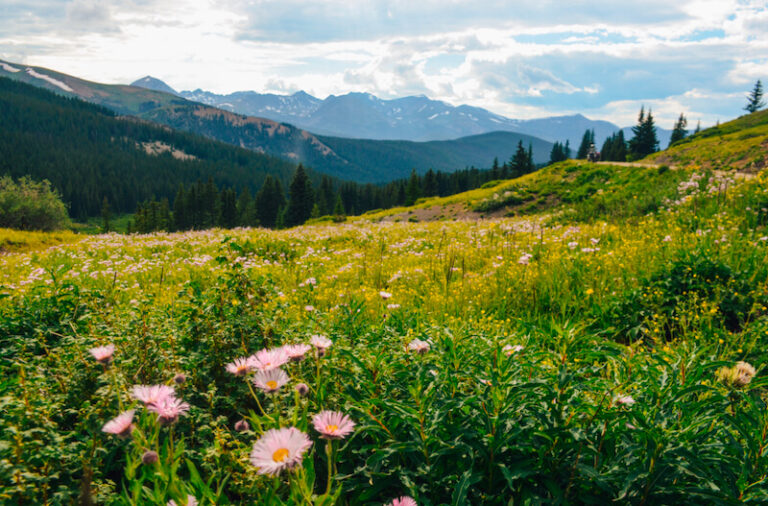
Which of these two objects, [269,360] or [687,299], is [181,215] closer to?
[687,299]

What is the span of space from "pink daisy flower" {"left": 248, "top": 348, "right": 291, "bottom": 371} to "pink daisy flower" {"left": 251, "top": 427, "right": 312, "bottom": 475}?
375 mm

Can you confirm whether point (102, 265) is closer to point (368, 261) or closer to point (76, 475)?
point (368, 261)

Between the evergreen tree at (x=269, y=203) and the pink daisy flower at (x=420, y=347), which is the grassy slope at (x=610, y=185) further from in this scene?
the evergreen tree at (x=269, y=203)

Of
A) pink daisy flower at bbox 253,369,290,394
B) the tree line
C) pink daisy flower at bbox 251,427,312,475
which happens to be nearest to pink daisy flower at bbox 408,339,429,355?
pink daisy flower at bbox 253,369,290,394

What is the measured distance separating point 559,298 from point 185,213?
10608 cm

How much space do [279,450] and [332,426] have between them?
0.87 feet

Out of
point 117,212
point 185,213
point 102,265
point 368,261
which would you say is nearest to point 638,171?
point 368,261

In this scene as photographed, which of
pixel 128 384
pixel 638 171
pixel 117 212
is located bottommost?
pixel 117 212

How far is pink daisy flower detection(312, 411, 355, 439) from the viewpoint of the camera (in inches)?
55.2

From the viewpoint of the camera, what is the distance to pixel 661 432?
5.47 feet

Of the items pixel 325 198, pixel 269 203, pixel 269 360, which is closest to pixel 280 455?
pixel 269 360

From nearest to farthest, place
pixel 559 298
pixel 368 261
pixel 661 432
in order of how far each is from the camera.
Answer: pixel 661 432 < pixel 559 298 < pixel 368 261

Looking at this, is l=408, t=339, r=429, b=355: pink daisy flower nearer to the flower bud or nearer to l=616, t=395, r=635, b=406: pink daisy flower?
l=616, t=395, r=635, b=406: pink daisy flower

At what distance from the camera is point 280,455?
1.29 m
